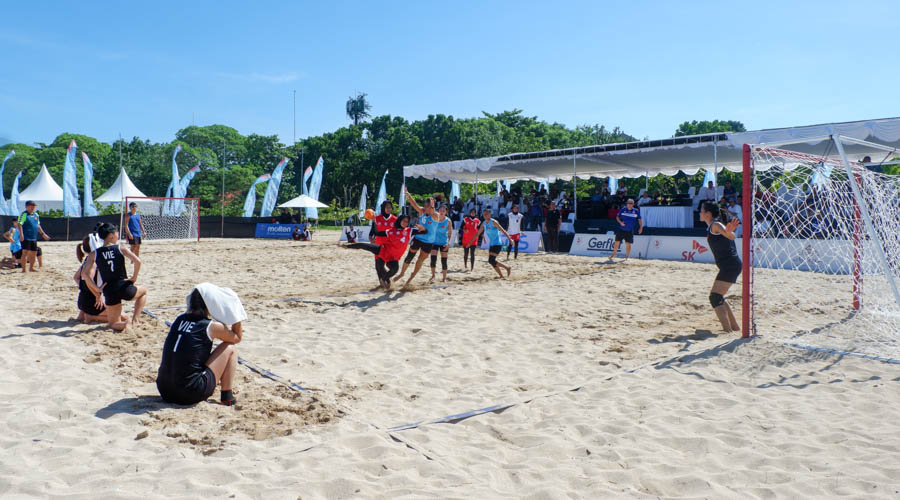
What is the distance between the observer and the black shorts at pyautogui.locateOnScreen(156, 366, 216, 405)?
3.98 m

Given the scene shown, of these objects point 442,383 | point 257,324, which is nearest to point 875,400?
point 442,383

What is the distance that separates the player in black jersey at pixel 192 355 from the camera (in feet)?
13.0

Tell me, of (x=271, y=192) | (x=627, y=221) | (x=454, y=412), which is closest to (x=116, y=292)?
(x=454, y=412)

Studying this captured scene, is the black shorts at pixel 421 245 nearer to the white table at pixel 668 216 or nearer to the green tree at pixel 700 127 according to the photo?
the white table at pixel 668 216

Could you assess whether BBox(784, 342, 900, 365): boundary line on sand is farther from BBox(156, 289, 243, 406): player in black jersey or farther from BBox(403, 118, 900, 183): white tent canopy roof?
BBox(403, 118, 900, 183): white tent canopy roof

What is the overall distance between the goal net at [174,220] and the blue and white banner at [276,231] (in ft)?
9.66

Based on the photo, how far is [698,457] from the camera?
339cm

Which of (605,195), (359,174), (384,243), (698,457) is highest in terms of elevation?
(359,174)

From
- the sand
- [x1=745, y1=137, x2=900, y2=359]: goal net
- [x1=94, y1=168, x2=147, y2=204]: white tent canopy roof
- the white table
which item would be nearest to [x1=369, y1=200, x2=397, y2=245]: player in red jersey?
the sand

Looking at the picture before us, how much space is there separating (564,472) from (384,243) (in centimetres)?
646

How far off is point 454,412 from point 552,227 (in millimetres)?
15398

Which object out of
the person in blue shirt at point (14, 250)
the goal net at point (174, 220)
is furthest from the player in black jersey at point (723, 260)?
the goal net at point (174, 220)

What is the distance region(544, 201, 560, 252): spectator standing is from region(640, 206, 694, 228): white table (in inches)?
105

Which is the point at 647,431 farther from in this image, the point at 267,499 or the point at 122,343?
the point at 122,343
